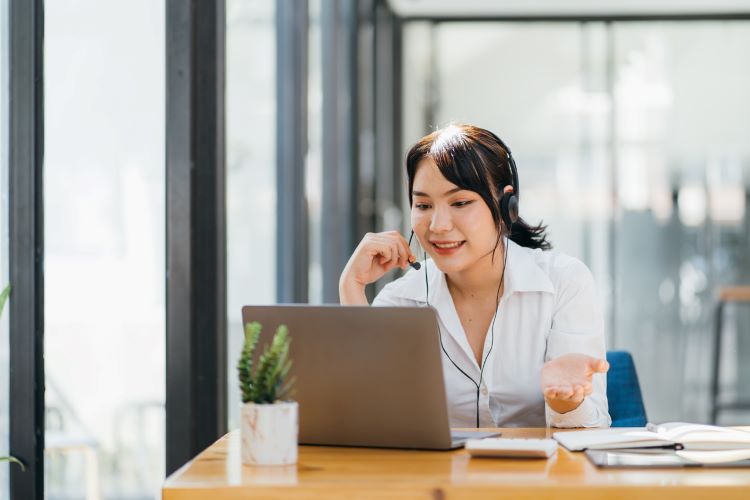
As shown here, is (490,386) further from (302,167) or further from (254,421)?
(302,167)

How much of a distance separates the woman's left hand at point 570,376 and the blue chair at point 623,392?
52 centimetres

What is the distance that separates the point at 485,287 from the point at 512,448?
768mm

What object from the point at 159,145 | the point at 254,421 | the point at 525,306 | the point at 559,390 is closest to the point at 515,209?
the point at 525,306

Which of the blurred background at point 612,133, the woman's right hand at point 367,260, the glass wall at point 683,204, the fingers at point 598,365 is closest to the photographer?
the fingers at point 598,365

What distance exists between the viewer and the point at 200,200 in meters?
2.11

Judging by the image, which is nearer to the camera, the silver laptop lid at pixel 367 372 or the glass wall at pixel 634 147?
the silver laptop lid at pixel 367 372

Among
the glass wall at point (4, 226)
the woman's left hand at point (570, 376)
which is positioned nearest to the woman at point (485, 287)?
the woman's left hand at point (570, 376)

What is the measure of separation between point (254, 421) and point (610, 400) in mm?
1089

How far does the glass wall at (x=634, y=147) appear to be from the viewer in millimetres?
6457

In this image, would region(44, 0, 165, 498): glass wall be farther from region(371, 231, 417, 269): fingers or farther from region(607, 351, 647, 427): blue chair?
region(607, 351, 647, 427): blue chair

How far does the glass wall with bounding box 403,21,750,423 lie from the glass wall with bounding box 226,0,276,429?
10.9 feet

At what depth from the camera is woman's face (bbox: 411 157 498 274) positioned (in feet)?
6.68

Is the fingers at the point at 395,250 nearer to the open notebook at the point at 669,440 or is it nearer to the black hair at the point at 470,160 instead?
the black hair at the point at 470,160

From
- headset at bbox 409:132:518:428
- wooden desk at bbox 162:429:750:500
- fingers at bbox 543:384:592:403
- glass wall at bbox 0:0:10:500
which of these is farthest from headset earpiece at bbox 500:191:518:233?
glass wall at bbox 0:0:10:500
